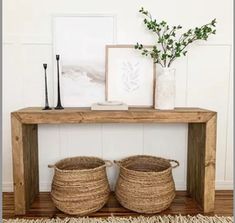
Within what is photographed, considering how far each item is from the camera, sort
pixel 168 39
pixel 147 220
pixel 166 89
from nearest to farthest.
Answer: pixel 147 220
pixel 166 89
pixel 168 39

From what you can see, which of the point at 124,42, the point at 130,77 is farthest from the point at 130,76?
the point at 124,42

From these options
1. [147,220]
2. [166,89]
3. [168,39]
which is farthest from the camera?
[168,39]

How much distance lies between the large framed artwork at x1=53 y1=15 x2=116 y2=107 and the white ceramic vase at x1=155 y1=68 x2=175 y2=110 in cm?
43

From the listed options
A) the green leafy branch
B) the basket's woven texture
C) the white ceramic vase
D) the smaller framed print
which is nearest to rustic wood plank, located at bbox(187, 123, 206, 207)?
the white ceramic vase

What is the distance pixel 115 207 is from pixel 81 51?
1.13 meters

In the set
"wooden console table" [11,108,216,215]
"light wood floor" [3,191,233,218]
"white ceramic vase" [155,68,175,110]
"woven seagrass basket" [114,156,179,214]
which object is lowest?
"light wood floor" [3,191,233,218]

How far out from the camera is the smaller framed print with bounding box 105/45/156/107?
74.5 inches

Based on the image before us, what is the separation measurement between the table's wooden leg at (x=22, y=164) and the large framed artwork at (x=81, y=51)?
0.40 metres

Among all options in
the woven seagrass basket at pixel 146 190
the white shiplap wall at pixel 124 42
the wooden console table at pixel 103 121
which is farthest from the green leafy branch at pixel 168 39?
the woven seagrass basket at pixel 146 190

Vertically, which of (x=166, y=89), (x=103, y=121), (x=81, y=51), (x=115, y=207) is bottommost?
(x=115, y=207)

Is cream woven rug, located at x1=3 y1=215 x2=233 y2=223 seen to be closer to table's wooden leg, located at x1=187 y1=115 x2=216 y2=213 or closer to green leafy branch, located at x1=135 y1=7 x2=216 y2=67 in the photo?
table's wooden leg, located at x1=187 y1=115 x2=216 y2=213

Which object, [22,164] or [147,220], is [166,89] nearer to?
[147,220]

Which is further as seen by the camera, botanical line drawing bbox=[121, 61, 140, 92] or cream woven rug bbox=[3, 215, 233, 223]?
botanical line drawing bbox=[121, 61, 140, 92]

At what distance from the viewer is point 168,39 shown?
1866 mm
